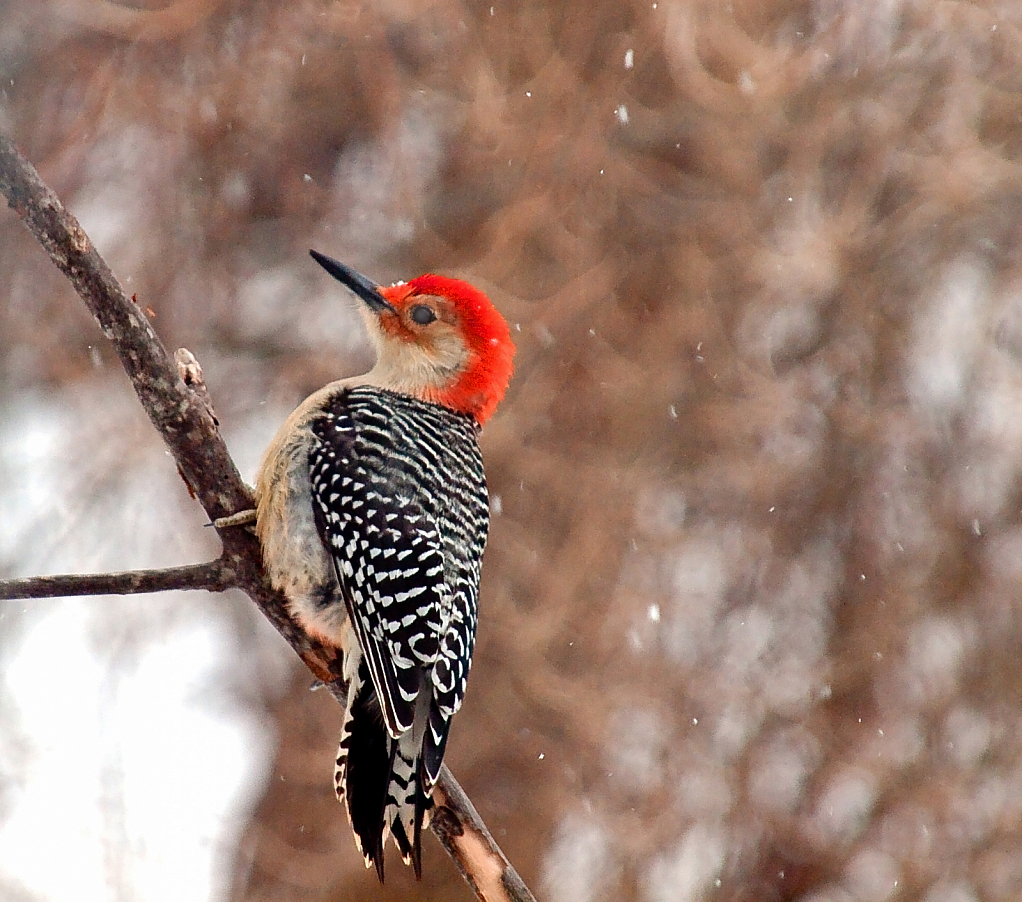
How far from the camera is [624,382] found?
6680 millimetres

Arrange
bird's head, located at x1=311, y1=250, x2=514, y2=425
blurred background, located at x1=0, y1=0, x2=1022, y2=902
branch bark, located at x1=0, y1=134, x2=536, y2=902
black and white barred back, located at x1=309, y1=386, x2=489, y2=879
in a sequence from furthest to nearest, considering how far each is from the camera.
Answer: blurred background, located at x1=0, y1=0, x2=1022, y2=902
bird's head, located at x1=311, y1=250, x2=514, y2=425
black and white barred back, located at x1=309, y1=386, x2=489, y2=879
branch bark, located at x1=0, y1=134, x2=536, y2=902

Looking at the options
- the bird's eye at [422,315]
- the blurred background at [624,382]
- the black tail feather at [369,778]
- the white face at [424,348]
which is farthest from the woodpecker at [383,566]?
the blurred background at [624,382]

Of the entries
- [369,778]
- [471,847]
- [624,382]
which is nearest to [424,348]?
[369,778]

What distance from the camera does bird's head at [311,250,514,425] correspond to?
3695 millimetres

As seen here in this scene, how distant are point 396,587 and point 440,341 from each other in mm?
1075

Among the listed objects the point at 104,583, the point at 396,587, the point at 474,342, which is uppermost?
the point at 104,583

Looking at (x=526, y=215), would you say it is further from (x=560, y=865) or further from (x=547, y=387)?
(x=560, y=865)

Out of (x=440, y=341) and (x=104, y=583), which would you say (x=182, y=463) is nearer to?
(x=104, y=583)

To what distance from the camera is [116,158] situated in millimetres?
6633

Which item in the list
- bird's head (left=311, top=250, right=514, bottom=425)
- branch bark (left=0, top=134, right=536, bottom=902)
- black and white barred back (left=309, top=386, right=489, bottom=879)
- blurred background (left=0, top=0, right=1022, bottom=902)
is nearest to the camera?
branch bark (left=0, top=134, right=536, bottom=902)

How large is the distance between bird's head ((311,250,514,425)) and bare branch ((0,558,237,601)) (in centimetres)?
117

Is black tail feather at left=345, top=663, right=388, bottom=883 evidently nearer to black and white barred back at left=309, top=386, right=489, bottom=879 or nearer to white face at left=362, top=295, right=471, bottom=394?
black and white barred back at left=309, top=386, right=489, bottom=879

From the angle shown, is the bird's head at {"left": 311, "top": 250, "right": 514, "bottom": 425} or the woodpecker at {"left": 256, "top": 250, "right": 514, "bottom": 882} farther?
the bird's head at {"left": 311, "top": 250, "right": 514, "bottom": 425}

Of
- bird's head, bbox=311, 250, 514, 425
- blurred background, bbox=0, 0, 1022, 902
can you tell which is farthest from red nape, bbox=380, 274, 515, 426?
blurred background, bbox=0, 0, 1022, 902
